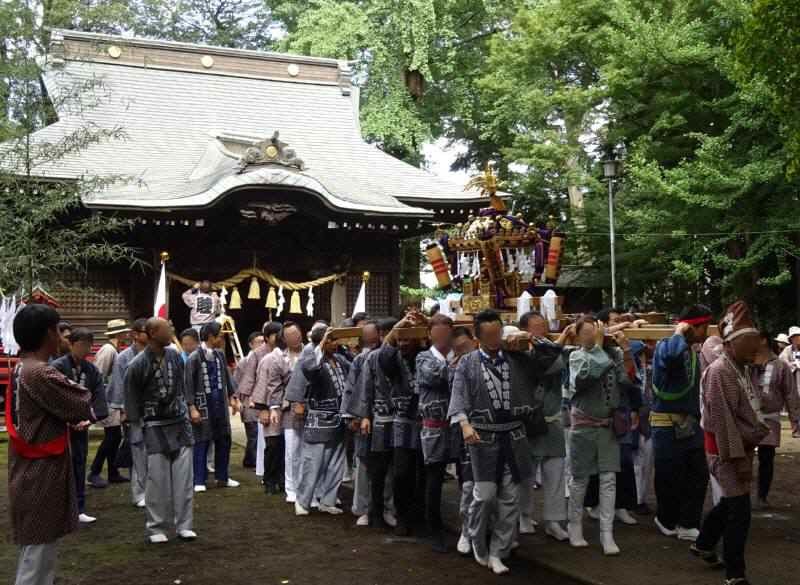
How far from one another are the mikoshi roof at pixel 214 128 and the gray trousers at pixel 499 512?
10917 millimetres

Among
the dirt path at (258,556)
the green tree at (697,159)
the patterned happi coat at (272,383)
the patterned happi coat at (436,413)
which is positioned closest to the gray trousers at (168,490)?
the dirt path at (258,556)

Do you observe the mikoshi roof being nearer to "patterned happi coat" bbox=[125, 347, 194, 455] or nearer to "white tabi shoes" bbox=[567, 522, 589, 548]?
"patterned happi coat" bbox=[125, 347, 194, 455]

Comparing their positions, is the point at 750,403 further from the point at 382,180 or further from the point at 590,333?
the point at 382,180

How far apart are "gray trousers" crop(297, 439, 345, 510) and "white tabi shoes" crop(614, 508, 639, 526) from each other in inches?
96.3

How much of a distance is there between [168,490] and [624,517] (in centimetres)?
368

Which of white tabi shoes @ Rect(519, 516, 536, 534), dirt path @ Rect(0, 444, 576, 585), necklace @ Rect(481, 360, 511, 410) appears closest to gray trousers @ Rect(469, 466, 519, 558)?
dirt path @ Rect(0, 444, 576, 585)

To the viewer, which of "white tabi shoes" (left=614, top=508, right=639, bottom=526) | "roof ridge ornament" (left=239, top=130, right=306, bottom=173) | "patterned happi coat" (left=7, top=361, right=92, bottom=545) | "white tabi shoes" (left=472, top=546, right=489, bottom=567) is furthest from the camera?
"roof ridge ornament" (left=239, top=130, right=306, bottom=173)

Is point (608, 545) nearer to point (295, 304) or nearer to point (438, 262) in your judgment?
point (438, 262)

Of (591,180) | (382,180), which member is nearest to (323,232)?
(382,180)

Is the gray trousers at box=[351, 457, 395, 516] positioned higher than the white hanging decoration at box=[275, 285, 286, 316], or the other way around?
the white hanging decoration at box=[275, 285, 286, 316]

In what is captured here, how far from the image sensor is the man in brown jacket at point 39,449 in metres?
4.32

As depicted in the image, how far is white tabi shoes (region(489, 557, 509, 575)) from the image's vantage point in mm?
5688

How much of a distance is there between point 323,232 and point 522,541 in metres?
12.1

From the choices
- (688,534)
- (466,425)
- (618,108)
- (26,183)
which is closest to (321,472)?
(466,425)
